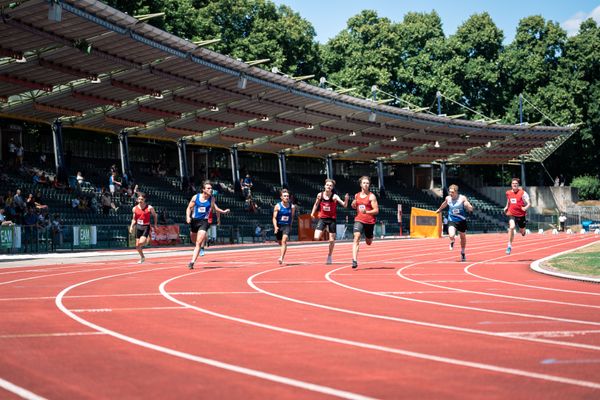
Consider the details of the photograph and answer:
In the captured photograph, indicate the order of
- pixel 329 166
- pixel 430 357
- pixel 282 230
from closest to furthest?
1. pixel 430 357
2. pixel 282 230
3. pixel 329 166

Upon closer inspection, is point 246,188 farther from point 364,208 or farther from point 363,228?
point 364,208

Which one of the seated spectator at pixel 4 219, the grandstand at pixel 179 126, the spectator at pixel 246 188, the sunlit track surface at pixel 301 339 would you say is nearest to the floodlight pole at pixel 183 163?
the grandstand at pixel 179 126

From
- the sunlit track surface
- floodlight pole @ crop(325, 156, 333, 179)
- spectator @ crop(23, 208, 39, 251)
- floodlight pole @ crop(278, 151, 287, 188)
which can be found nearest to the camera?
the sunlit track surface

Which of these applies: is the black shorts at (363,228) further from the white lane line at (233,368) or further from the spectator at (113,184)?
the spectator at (113,184)

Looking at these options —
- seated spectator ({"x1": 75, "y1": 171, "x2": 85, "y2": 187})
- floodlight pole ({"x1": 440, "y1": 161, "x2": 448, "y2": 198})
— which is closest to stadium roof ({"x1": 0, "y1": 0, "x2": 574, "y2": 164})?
seated spectator ({"x1": 75, "y1": 171, "x2": 85, "y2": 187})

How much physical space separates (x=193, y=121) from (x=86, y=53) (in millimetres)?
16239

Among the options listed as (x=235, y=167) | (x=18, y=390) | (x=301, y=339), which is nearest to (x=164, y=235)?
(x=235, y=167)

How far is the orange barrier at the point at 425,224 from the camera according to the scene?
A: 54375 millimetres

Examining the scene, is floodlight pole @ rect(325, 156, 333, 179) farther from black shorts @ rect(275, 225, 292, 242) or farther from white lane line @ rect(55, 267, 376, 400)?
white lane line @ rect(55, 267, 376, 400)

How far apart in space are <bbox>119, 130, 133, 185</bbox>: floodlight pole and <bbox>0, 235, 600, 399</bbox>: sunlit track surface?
31.1m

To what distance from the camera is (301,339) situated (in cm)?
841

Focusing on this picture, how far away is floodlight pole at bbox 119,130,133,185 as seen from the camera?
153ft

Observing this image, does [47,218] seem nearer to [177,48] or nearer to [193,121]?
[177,48]

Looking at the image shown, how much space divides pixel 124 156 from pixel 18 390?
43.4 meters
